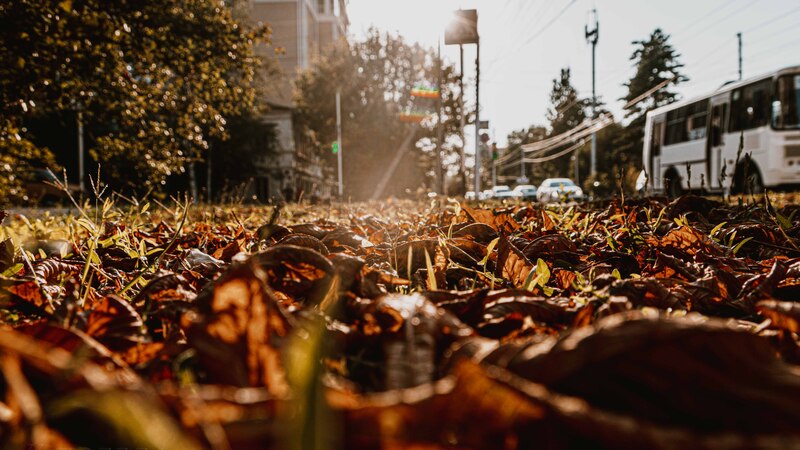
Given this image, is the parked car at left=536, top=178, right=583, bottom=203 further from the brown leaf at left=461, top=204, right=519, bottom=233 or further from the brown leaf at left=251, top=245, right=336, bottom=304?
the brown leaf at left=251, top=245, right=336, bottom=304

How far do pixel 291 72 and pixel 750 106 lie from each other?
56.4 metres

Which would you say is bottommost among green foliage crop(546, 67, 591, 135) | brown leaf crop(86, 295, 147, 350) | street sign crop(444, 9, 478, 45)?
brown leaf crop(86, 295, 147, 350)

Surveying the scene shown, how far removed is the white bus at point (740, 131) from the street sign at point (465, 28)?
7.28 m

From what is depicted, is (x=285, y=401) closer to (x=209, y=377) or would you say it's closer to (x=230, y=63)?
(x=209, y=377)

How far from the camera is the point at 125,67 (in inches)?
376

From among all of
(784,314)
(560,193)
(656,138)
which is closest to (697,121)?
(656,138)

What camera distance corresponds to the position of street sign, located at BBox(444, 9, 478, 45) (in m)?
17.2

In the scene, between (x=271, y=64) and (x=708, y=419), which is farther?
(x=271, y=64)

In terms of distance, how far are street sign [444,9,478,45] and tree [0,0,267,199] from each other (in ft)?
25.0

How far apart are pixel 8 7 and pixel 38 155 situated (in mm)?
2424

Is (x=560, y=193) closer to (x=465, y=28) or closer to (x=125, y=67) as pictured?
(x=125, y=67)

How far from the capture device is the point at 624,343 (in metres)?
0.54

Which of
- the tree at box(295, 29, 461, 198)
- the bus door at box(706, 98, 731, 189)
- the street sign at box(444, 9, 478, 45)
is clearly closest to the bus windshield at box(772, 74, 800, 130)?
the bus door at box(706, 98, 731, 189)

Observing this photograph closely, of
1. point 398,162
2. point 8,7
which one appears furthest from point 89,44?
point 398,162
